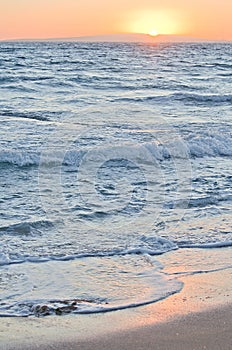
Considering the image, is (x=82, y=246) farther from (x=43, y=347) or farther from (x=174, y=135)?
(x=174, y=135)

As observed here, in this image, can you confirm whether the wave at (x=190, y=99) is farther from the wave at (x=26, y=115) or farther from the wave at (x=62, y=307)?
the wave at (x=62, y=307)

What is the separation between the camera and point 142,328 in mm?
3820

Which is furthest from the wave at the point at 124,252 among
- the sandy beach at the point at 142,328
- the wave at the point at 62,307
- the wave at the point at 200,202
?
the wave at the point at 200,202

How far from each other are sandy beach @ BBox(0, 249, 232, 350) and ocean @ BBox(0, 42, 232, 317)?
0.59 ft

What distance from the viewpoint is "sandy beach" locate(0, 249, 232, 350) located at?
3.57 metres

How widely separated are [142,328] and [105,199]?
430 centimetres

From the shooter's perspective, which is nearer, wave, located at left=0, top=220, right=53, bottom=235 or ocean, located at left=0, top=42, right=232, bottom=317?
ocean, located at left=0, top=42, right=232, bottom=317

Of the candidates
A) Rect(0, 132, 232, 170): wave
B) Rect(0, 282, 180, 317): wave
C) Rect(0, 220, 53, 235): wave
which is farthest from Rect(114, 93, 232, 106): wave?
Rect(0, 282, 180, 317): wave

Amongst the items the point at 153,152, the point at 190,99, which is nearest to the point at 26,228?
the point at 153,152

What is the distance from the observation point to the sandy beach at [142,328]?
357cm

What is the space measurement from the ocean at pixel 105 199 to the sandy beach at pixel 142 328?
0.59 feet

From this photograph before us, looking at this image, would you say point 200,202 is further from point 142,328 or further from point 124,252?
point 142,328

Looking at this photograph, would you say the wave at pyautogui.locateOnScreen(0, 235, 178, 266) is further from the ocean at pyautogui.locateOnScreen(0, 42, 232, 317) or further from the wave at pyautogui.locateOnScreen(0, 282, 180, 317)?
the wave at pyautogui.locateOnScreen(0, 282, 180, 317)

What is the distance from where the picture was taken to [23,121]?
15.0 meters
